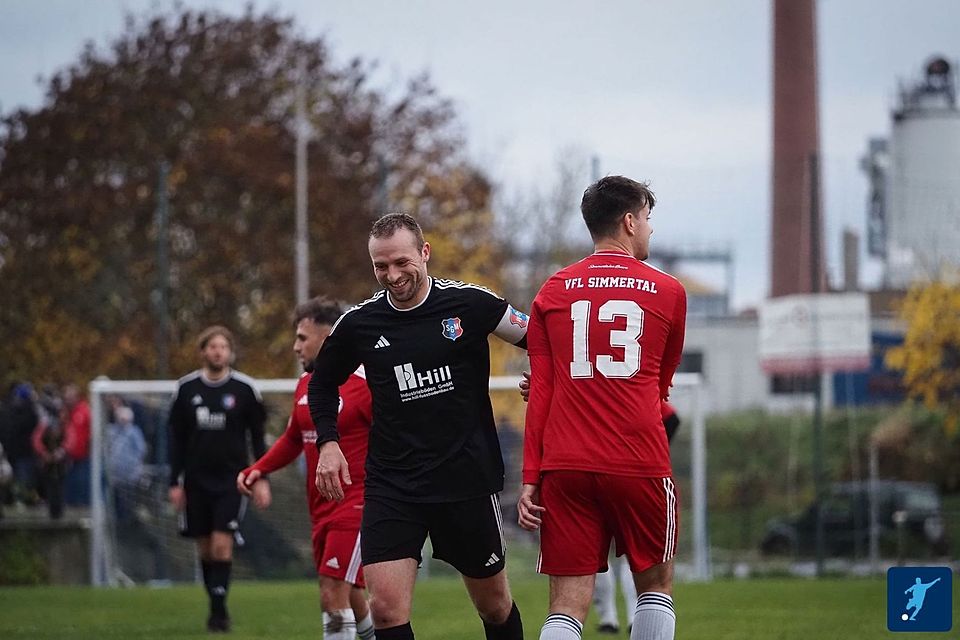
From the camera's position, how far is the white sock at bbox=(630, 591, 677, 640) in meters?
6.09

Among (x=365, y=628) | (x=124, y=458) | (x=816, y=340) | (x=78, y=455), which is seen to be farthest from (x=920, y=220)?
(x=365, y=628)

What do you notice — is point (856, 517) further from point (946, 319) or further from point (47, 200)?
point (47, 200)

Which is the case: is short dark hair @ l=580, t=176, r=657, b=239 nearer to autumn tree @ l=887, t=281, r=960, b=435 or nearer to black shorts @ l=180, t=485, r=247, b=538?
black shorts @ l=180, t=485, r=247, b=538

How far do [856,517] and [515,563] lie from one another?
443cm

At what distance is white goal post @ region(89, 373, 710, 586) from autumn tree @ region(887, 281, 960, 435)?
402cm

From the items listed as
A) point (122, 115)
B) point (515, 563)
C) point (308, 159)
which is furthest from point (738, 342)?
point (122, 115)

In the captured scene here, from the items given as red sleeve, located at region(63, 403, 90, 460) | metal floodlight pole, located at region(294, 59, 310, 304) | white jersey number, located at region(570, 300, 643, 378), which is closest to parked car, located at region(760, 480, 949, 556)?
red sleeve, located at region(63, 403, 90, 460)

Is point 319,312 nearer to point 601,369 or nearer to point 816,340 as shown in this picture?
point 601,369

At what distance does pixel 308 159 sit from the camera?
31.1m

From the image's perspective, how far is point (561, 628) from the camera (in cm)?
587

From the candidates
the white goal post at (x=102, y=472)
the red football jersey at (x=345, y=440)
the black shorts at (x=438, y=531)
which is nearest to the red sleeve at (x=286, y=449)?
the red football jersey at (x=345, y=440)

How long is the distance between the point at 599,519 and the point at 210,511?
6.51 meters

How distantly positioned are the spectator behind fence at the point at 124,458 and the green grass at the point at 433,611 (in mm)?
1856

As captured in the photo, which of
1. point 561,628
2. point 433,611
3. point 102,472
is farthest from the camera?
point 102,472
